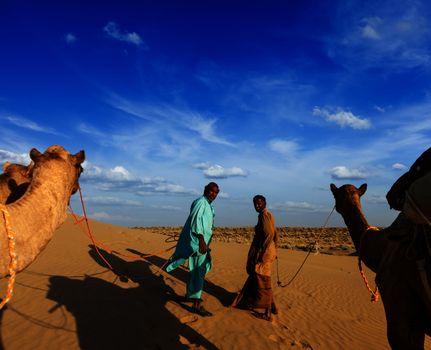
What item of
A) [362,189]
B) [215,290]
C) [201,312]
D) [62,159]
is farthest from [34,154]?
[215,290]

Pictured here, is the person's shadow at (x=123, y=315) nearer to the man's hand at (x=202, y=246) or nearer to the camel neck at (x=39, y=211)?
the man's hand at (x=202, y=246)

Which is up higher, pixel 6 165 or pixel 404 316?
pixel 6 165

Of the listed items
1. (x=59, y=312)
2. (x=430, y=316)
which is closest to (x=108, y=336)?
(x=59, y=312)

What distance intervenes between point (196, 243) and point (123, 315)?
1.99 meters

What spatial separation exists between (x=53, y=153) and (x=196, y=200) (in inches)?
152

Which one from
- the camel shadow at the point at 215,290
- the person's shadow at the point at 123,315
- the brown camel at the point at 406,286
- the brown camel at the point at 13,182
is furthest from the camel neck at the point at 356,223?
the brown camel at the point at 13,182

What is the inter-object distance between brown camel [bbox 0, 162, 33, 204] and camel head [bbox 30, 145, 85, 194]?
594 millimetres

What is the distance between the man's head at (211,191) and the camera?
7208mm

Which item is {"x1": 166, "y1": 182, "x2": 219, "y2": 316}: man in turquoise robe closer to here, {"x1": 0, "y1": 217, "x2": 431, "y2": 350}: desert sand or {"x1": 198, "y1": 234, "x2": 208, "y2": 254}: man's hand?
{"x1": 198, "y1": 234, "x2": 208, "y2": 254}: man's hand

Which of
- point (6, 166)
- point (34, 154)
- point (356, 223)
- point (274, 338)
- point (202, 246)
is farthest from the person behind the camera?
point (202, 246)

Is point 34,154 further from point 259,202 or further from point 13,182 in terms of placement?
point 259,202

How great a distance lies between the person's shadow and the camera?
5.67 metres

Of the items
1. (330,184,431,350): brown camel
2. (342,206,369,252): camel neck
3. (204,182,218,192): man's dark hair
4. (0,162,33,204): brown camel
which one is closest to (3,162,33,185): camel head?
(0,162,33,204): brown camel

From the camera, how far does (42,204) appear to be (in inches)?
126
